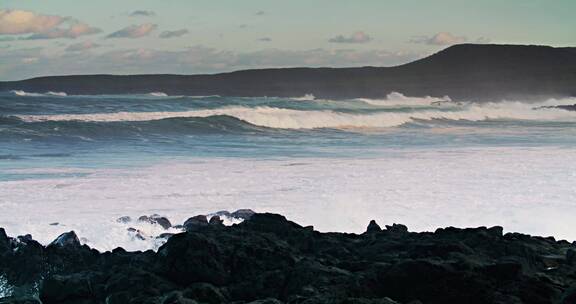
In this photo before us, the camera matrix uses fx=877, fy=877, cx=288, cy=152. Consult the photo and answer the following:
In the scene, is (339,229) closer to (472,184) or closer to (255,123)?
(472,184)

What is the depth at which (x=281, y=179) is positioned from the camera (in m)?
12.5

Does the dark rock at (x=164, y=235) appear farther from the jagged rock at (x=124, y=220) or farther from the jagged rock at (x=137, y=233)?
the jagged rock at (x=124, y=220)

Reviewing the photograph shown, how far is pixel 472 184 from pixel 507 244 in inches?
227

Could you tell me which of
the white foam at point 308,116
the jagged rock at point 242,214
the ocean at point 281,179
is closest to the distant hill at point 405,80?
the white foam at point 308,116

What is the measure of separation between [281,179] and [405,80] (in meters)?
73.3

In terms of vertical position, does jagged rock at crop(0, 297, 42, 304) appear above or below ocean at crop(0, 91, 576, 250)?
above

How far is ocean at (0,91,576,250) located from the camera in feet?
30.8

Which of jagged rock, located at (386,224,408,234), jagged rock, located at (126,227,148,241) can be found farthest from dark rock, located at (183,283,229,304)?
jagged rock, located at (126,227,148,241)

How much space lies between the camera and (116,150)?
19000 millimetres

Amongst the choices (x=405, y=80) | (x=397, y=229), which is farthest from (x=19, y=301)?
(x=405, y=80)

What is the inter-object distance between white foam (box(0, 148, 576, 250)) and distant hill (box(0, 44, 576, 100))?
55626mm

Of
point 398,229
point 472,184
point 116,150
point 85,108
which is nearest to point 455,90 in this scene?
point 85,108

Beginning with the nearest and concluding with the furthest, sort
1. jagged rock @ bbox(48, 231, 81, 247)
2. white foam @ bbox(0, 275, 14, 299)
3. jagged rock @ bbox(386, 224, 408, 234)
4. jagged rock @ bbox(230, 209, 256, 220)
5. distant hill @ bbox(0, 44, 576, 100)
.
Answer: white foam @ bbox(0, 275, 14, 299) → jagged rock @ bbox(48, 231, 81, 247) → jagged rock @ bbox(386, 224, 408, 234) → jagged rock @ bbox(230, 209, 256, 220) → distant hill @ bbox(0, 44, 576, 100)

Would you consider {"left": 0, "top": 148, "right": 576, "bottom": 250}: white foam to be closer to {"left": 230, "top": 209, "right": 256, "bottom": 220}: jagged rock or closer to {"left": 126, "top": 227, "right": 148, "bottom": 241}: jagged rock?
{"left": 126, "top": 227, "right": 148, "bottom": 241}: jagged rock
